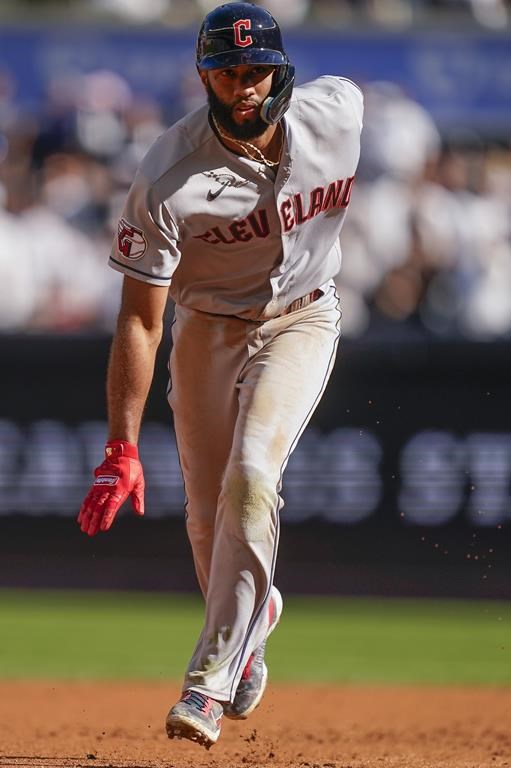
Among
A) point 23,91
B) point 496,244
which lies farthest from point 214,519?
point 23,91

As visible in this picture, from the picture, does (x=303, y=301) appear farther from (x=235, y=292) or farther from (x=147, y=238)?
(x=147, y=238)

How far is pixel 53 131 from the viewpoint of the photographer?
34.0 feet

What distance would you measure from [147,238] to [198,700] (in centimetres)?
144

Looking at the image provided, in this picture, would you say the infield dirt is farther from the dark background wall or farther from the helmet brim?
the helmet brim

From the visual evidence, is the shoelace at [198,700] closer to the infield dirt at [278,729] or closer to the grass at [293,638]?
the infield dirt at [278,729]

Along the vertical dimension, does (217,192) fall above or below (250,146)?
below

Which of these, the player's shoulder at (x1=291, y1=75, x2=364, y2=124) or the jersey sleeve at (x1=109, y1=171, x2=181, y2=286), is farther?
the player's shoulder at (x1=291, y1=75, x2=364, y2=124)

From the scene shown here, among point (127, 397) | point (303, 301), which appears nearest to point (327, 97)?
point (303, 301)

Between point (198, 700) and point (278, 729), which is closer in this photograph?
point (198, 700)

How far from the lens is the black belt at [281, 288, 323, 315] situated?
4778mm

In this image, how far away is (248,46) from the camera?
168 inches

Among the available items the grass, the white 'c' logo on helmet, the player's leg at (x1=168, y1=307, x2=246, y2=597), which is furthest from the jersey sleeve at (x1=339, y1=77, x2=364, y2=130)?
the grass

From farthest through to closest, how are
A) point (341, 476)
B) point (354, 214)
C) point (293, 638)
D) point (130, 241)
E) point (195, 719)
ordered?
1. point (354, 214)
2. point (341, 476)
3. point (293, 638)
4. point (130, 241)
5. point (195, 719)

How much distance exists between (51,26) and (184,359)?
6.61 meters
